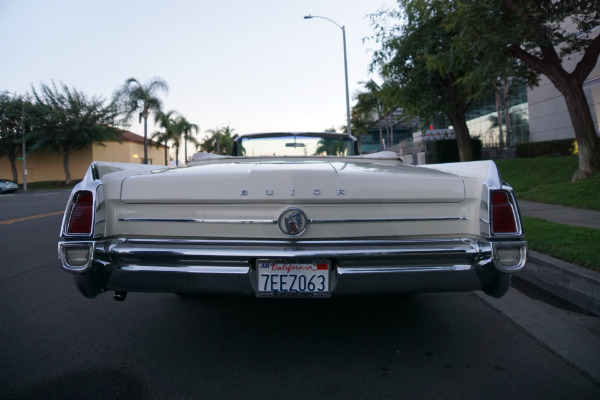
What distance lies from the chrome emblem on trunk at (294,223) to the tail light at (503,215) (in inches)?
43.3

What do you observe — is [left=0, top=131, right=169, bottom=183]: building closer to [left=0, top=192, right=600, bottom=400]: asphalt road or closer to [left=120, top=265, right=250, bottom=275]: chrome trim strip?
[left=0, top=192, right=600, bottom=400]: asphalt road

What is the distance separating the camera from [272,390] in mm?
2377

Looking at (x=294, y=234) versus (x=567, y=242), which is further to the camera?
(x=567, y=242)

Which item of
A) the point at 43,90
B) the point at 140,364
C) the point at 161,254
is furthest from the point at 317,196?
the point at 43,90

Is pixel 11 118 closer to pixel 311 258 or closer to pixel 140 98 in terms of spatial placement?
pixel 140 98

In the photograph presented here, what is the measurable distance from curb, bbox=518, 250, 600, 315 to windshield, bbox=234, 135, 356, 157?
2356 mm

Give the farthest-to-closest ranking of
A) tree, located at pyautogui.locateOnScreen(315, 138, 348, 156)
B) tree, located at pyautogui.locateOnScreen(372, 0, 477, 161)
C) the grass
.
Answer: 1. tree, located at pyautogui.locateOnScreen(372, 0, 477, 161)
2. tree, located at pyautogui.locateOnScreen(315, 138, 348, 156)
3. the grass

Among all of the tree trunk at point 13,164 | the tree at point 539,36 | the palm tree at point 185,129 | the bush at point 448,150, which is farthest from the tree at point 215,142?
the tree at point 539,36

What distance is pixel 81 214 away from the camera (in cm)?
256

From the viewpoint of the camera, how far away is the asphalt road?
7.83ft

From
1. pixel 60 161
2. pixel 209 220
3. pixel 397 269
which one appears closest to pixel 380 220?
pixel 397 269

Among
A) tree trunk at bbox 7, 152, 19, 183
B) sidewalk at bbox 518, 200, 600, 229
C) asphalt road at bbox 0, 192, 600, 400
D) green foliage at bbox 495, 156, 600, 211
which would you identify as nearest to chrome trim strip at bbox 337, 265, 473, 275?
asphalt road at bbox 0, 192, 600, 400

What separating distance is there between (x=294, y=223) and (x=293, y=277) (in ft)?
1.00

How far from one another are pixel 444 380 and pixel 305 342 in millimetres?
953
